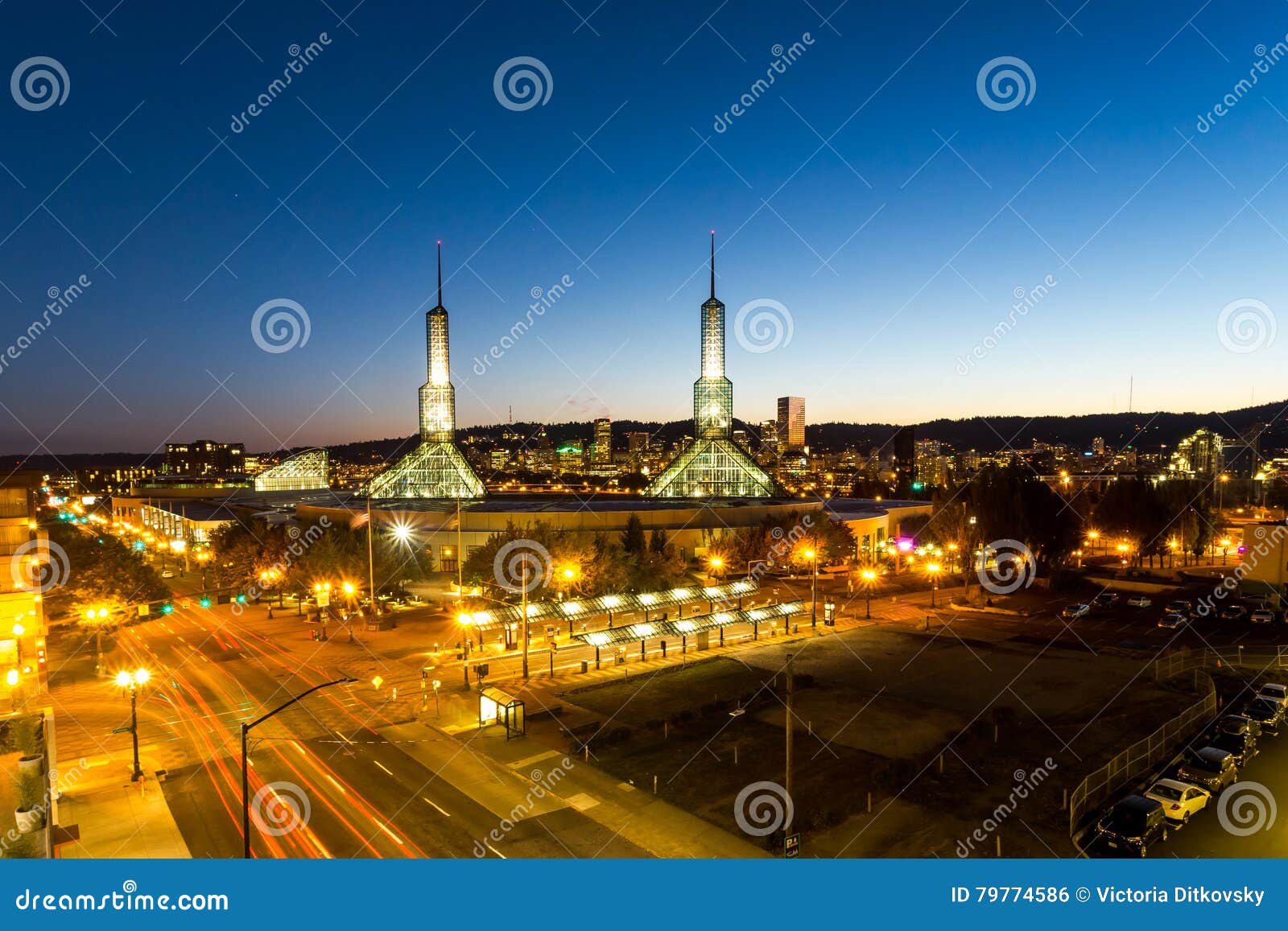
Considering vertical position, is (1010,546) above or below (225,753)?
above

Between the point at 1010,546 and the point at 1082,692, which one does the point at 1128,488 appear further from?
the point at 1082,692

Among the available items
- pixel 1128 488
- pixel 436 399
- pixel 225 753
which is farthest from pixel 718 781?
pixel 436 399

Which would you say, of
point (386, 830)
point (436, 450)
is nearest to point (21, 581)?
point (386, 830)

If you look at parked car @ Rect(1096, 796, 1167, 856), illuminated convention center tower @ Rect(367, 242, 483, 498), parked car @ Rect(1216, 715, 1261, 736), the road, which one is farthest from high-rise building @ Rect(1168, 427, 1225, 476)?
the road

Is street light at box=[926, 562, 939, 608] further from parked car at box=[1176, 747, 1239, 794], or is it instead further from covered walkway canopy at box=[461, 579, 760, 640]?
parked car at box=[1176, 747, 1239, 794]

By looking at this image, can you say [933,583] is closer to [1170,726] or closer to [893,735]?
[1170,726]
